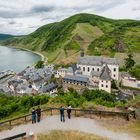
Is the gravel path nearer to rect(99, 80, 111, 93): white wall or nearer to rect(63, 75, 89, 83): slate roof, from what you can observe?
rect(99, 80, 111, 93): white wall

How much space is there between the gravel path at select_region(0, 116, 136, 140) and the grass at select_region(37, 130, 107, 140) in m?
0.44

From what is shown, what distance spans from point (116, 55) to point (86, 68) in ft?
95.3

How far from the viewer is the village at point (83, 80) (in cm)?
7275

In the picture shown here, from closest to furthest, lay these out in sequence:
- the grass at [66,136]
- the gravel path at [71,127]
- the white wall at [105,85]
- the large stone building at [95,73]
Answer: the grass at [66,136], the gravel path at [71,127], the white wall at [105,85], the large stone building at [95,73]

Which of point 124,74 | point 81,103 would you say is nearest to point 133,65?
point 124,74

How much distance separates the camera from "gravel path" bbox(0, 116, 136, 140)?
15.0m

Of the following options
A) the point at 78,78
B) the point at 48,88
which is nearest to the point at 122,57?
the point at 78,78

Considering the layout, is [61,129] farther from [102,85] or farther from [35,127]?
[102,85]

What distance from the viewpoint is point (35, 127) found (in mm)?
15922

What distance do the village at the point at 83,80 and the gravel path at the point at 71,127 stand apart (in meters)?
49.3

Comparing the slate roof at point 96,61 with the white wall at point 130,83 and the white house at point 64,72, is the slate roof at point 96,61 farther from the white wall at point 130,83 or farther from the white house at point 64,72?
the white wall at point 130,83

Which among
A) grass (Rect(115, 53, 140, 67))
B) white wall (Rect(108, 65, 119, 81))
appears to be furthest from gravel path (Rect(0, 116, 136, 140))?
grass (Rect(115, 53, 140, 67))

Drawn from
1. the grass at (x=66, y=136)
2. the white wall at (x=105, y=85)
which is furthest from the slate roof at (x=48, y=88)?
the grass at (x=66, y=136)

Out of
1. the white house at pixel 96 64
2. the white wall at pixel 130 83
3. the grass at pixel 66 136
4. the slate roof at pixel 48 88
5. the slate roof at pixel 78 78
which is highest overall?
the grass at pixel 66 136
